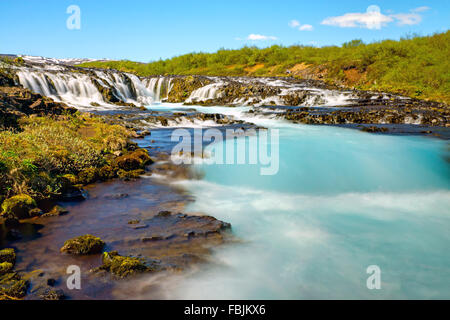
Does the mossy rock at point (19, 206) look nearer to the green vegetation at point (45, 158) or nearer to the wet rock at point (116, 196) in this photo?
the green vegetation at point (45, 158)

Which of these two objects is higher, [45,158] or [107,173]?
[45,158]

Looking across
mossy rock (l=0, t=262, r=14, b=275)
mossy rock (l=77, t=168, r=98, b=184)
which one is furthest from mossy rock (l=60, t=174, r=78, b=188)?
mossy rock (l=0, t=262, r=14, b=275)

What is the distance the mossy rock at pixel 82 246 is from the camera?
4.48 m

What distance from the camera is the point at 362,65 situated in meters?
39.5

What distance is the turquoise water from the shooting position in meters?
4.09

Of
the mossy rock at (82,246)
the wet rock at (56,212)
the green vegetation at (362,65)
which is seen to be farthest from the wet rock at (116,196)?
the green vegetation at (362,65)

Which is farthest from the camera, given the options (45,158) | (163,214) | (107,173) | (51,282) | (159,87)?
(159,87)

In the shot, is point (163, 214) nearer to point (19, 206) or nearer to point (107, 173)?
point (19, 206)

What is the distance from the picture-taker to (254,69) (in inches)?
2350

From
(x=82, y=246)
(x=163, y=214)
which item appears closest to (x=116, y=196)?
(x=163, y=214)

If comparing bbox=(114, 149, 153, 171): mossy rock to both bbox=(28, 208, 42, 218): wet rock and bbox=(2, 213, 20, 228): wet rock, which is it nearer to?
bbox=(28, 208, 42, 218): wet rock

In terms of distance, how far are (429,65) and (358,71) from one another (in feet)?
29.3

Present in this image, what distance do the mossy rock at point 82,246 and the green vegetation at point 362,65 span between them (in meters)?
28.9

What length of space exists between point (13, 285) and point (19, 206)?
2.36 meters
